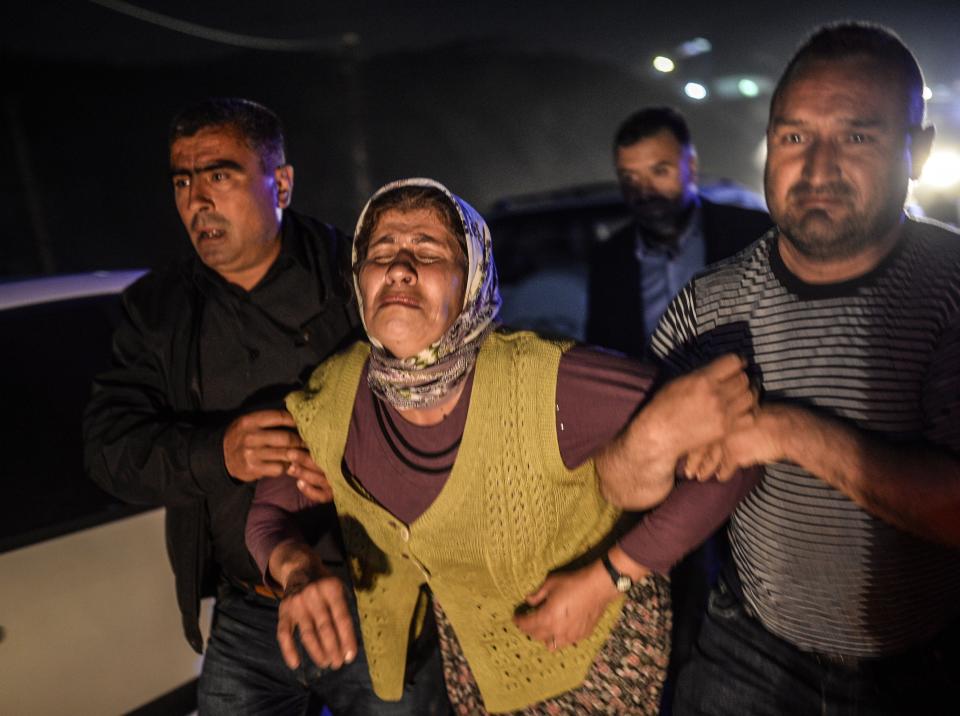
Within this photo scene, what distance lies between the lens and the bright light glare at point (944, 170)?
8.94 m

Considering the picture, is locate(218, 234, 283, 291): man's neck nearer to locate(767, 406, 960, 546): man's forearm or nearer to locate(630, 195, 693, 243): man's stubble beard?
locate(767, 406, 960, 546): man's forearm

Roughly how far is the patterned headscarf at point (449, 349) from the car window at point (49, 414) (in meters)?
1.39

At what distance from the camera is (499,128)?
2620cm

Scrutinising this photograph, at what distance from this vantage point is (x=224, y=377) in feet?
7.70

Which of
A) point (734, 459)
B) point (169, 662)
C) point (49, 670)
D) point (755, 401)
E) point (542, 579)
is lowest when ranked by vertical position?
point (169, 662)

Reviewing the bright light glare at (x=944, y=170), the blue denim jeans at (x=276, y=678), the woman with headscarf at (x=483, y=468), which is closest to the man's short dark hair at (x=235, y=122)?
the woman with headscarf at (x=483, y=468)

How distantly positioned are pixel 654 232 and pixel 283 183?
2.06 m

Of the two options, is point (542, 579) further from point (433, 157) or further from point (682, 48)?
point (433, 157)

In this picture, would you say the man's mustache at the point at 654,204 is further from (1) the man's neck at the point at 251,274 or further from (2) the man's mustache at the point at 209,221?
(2) the man's mustache at the point at 209,221

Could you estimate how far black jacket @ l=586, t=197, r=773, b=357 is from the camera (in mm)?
3666

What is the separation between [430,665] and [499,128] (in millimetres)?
25644

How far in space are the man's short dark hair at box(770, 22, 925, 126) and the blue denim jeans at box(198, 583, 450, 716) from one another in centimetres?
193

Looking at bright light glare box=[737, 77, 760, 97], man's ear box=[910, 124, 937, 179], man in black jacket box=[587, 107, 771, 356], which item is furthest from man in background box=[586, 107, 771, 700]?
bright light glare box=[737, 77, 760, 97]

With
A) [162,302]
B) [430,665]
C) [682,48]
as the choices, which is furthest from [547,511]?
[682,48]
